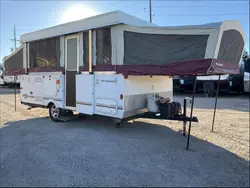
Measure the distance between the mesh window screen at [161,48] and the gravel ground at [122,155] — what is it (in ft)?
5.89

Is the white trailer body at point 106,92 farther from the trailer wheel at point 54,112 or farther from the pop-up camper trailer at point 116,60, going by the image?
the trailer wheel at point 54,112

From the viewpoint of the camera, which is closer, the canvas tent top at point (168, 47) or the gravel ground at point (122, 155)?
the gravel ground at point (122, 155)

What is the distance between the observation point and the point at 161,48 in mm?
4996

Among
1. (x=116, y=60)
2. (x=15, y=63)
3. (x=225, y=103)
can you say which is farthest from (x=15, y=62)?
(x=225, y=103)

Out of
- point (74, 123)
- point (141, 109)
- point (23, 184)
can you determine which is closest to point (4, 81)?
point (74, 123)

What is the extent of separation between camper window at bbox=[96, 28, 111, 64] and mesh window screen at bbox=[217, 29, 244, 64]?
261 centimetres

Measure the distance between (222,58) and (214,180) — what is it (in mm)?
2424

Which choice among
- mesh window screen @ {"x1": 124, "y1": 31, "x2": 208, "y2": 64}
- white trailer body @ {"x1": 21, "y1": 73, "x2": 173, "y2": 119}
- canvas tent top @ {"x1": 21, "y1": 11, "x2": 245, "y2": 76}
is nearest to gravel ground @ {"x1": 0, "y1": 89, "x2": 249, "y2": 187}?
white trailer body @ {"x1": 21, "y1": 73, "x2": 173, "y2": 119}

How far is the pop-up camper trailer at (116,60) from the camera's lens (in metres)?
4.57

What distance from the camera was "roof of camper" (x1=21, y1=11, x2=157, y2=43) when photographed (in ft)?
18.2

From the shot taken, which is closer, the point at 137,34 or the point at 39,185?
the point at 39,185

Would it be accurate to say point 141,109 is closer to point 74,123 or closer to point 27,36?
point 74,123

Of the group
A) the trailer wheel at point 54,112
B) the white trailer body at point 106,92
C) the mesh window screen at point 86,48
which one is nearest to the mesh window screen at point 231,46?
the white trailer body at point 106,92

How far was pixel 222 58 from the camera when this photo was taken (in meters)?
4.71
